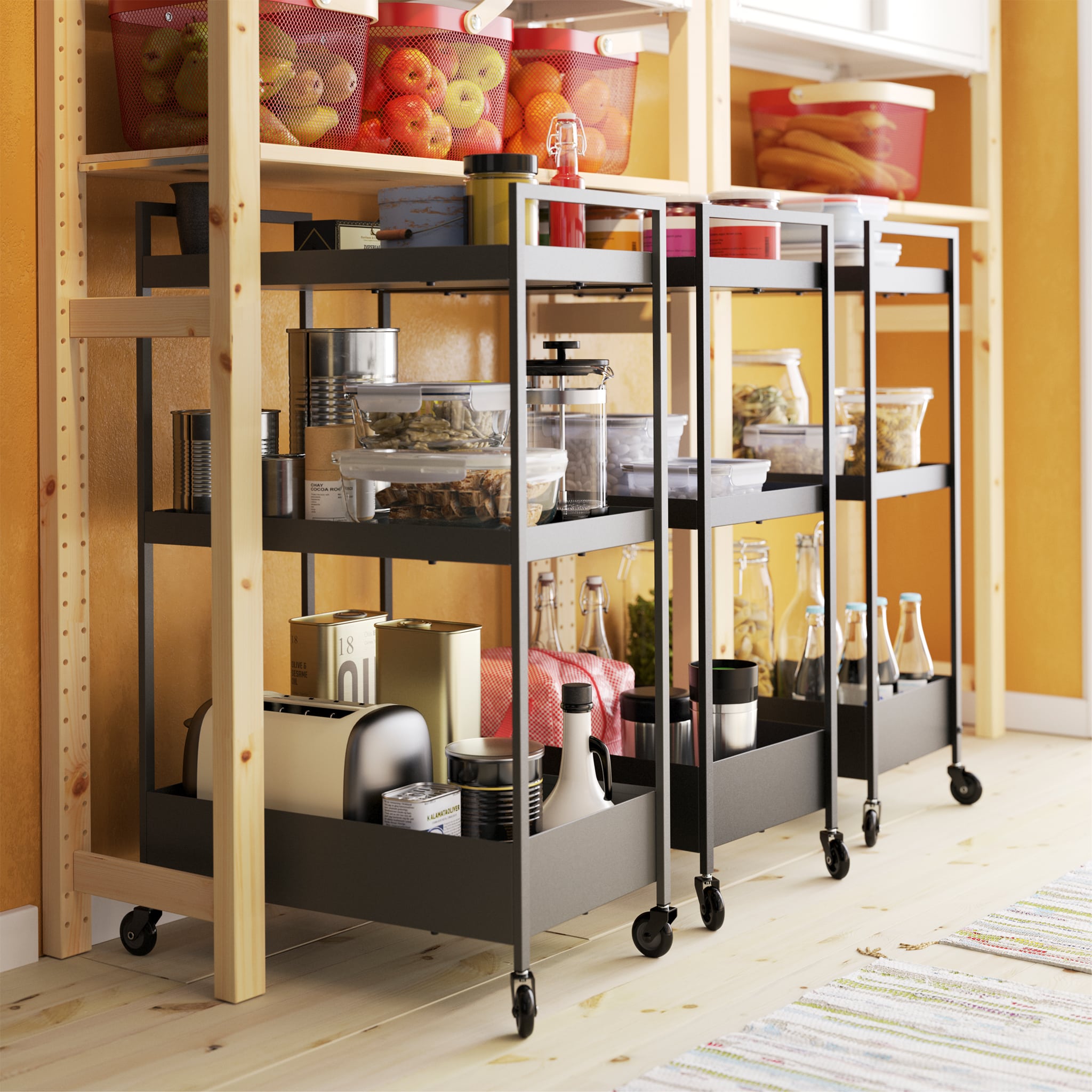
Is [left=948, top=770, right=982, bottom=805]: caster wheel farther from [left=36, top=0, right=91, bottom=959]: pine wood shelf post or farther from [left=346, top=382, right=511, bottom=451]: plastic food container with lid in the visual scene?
[left=36, top=0, right=91, bottom=959]: pine wood shelf post

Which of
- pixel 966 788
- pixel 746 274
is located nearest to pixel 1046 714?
pixel 966 788

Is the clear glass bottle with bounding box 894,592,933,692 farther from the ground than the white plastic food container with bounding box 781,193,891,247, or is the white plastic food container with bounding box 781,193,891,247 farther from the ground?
the white plastic food container with bounding box 781,193,891,247

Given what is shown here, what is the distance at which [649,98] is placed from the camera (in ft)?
11.9

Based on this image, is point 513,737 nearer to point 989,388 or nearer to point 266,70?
point 266,70

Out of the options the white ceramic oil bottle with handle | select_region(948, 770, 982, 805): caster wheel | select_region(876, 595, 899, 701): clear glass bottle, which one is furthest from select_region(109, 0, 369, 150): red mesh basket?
select_region(948, 770, 982, 805): caster wheel

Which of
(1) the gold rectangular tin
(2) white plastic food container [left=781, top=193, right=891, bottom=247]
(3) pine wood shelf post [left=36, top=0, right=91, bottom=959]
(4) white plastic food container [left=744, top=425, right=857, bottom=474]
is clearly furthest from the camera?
(4) white plastic food container [left=744, top=425, right=857, bottom=474]

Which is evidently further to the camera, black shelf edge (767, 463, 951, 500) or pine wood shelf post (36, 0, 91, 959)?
black shelf edge (767, 463, 951, 500)

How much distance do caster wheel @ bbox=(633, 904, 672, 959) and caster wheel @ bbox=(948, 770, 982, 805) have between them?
110 cm

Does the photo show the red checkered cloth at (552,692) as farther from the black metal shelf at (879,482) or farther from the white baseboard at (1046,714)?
the white baseboard at (1046,714)

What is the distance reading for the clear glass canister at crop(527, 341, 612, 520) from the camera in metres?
2.29

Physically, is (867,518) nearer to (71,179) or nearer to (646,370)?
(646,370)

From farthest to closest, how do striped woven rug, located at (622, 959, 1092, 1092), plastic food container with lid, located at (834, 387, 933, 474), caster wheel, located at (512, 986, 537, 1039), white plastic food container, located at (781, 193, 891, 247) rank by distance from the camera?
plastic food container with lid, located at (834, 387, 933, 474)
white plastic food container, located at (781, 193, 891, 247)
caster wheel, located at (512, 986, 537, 1039)
striped woven rug, located at (622, 959, 1092, 1092)

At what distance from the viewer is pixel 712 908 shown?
2.46m

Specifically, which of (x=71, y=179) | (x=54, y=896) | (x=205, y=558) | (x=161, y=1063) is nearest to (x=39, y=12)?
(x=71, y=179)
